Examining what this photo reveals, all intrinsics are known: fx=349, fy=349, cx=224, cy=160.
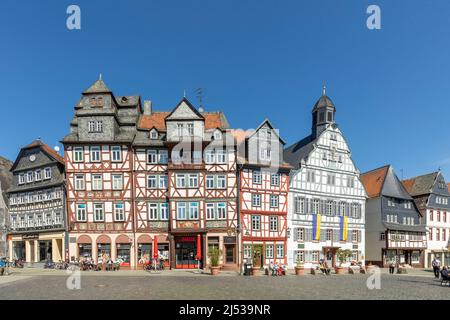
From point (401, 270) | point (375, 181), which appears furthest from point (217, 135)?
point (375, 181)

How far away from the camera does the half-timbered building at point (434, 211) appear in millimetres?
48312

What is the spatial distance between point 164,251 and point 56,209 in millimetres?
12195

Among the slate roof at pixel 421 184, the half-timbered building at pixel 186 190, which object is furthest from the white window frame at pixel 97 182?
the slate roof at pixel 421 184

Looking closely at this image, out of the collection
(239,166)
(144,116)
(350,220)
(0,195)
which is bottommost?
(350,220)

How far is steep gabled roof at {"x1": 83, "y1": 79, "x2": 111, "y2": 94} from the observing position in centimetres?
3516

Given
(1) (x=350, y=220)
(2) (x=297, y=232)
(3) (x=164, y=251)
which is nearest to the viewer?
(3) (x=164, y=251)

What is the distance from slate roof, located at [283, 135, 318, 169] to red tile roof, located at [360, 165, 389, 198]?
36.7 feet

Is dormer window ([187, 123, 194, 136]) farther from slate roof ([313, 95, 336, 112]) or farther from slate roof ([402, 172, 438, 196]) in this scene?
slate roof ([402, 172, 438, 196])

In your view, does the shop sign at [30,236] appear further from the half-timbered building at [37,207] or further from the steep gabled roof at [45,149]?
the steep gabled roof at [45,149]

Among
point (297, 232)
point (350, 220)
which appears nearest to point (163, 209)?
point (297, 232)

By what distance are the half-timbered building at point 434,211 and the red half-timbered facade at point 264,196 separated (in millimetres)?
24468

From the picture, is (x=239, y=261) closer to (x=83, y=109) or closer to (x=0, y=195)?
(x=83, y=109)

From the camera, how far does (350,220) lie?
41281mm


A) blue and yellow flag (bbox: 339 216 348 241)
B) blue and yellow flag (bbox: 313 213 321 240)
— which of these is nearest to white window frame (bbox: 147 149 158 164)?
blue and yellow flag (bbox: 313 213 321 240)
